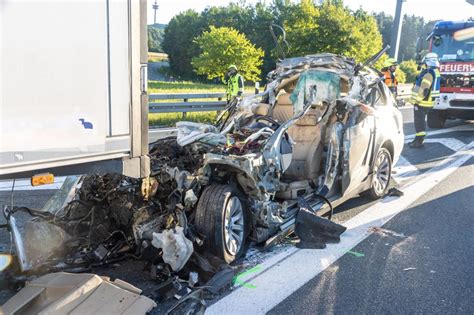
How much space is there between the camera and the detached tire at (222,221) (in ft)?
13.1

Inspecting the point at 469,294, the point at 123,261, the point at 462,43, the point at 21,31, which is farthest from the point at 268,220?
the point at 462,43

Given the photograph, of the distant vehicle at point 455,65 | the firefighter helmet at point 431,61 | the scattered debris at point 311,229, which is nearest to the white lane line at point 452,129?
the distant vehicle at point 455,65

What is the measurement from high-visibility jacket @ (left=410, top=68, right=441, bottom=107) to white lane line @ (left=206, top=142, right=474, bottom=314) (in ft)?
16.0

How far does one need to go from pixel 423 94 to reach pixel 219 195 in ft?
26.6

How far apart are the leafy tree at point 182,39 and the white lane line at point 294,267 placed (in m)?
52.9

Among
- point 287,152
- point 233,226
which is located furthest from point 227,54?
point 233,226

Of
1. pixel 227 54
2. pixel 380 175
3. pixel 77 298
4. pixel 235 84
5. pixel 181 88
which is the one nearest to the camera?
pixel 77 298

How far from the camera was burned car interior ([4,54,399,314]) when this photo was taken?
3852 millimetres

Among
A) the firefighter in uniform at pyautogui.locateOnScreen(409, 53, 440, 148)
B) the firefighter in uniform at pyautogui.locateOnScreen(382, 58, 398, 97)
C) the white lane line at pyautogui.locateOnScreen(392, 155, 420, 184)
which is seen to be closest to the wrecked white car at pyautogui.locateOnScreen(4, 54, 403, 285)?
the white lane line at pyautogui.locateOnScreen(392, 155, 420, 184)

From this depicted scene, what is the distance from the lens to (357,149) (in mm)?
5586

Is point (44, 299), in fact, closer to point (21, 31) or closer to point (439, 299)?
point (21, 31)

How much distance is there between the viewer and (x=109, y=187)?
4.37 metres

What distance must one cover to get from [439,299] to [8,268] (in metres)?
3.31

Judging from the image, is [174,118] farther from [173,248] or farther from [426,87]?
[173,248]
